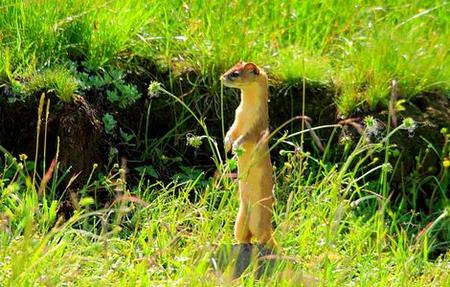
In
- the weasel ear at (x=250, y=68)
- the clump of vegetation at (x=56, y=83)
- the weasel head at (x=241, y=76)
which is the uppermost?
the weasel ear at (x=250, y=68)

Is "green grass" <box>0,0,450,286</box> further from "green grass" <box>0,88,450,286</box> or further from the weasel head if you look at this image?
the weasel head

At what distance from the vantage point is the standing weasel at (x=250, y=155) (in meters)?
5.02

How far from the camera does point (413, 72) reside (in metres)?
6.69

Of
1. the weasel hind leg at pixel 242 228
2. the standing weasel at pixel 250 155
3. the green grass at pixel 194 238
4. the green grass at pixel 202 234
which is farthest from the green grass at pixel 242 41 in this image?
the weasel hind leg at pixel 242 228

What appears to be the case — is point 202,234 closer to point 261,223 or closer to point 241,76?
point 261,223

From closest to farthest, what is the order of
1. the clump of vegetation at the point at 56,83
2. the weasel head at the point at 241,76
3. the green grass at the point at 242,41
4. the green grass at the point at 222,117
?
the green grass at the point at 222,117, the weasel head at the point at 241,76, the clump of vegetation at the point at 56,83, the green grass at the point at 242,41

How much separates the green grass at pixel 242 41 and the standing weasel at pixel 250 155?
3.62ft

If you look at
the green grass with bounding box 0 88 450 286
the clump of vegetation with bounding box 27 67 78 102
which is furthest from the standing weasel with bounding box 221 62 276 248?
the clump of vegetation with bounding box 27 67 78 102

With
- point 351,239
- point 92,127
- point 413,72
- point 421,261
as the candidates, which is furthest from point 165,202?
point 413,72

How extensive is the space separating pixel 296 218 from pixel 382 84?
1.40 meters

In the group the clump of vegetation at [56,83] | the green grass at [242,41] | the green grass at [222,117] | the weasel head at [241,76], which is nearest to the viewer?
the green grass at [222,117]

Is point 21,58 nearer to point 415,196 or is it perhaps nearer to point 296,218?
point 296,218

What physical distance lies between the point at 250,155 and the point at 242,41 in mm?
1645

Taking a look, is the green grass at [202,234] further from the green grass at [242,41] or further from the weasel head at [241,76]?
the green grass at [242,41]
